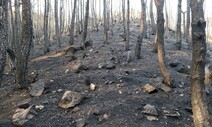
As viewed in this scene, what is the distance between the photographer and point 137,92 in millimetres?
9125

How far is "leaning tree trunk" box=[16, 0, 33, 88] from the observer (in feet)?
31.7

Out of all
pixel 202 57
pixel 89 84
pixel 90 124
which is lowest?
pixel 90 124

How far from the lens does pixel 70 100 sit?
8.57 metres

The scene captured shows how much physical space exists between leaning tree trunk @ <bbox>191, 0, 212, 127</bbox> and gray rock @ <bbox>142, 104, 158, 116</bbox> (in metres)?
1.69

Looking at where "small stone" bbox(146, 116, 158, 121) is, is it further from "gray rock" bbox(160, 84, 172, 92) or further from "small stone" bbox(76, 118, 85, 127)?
"gray rock" bbox(160, 84, 172, 92)

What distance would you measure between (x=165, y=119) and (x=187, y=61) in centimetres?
762

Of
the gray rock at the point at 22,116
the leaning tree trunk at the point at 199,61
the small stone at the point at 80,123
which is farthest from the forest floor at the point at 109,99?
the leaning tree trunk at the point at 199,61

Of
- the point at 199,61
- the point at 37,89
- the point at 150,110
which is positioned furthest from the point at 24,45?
the point at 199,61

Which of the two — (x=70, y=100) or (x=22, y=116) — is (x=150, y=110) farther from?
(x=22, y=116)

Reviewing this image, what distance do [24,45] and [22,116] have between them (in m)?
2.68

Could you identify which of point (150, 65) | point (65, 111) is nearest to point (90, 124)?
point (65, 111)

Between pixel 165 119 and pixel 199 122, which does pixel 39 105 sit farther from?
pixel 199 122

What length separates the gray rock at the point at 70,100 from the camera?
843 centimetres

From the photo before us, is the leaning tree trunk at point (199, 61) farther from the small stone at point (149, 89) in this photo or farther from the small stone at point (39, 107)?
the small stone at point (39, 107)
